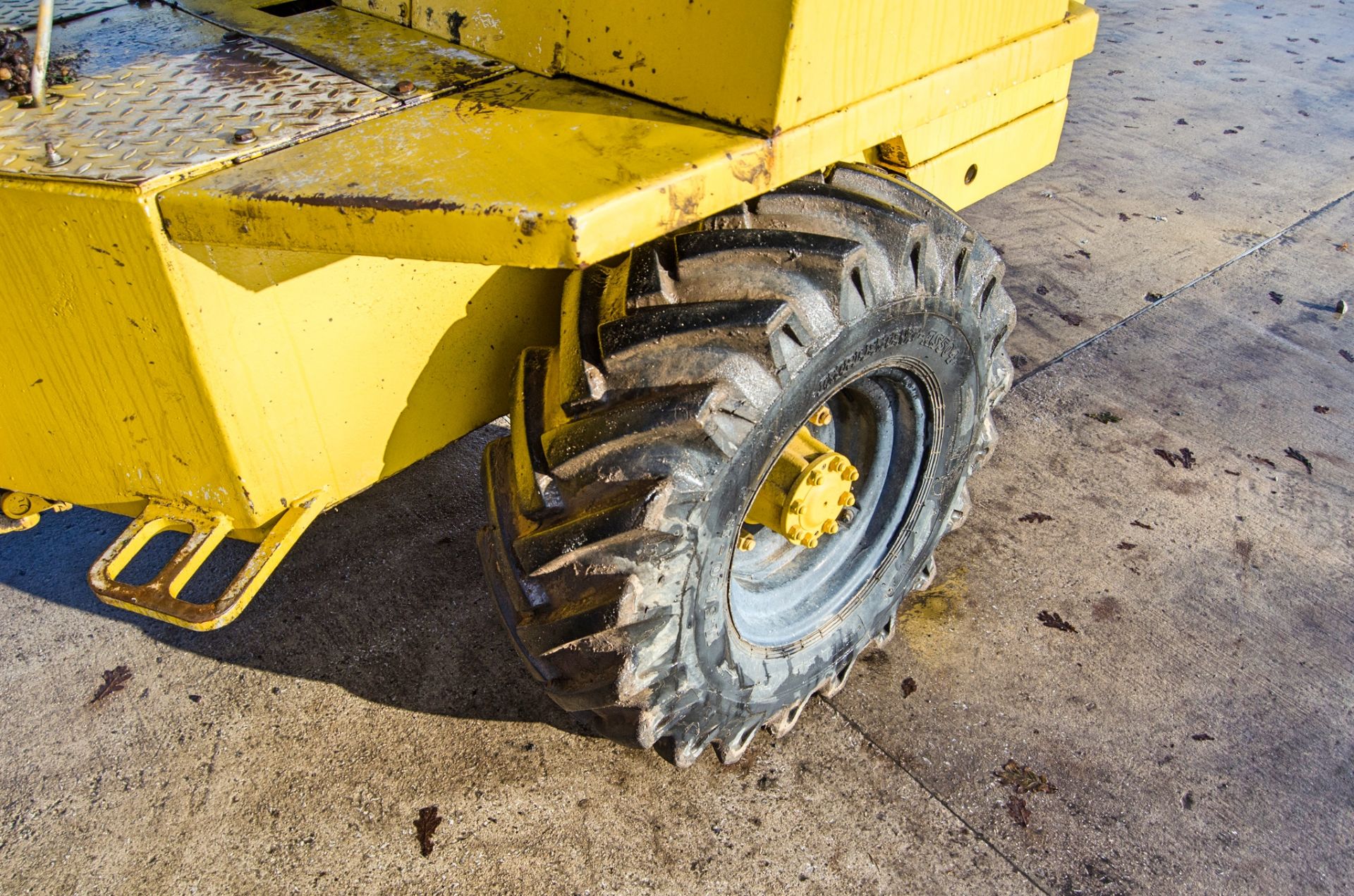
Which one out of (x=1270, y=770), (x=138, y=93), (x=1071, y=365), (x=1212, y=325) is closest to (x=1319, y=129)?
(x=1212, y=325)

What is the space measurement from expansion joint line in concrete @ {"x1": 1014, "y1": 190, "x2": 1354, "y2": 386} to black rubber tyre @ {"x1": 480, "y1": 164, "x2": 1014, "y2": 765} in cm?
183

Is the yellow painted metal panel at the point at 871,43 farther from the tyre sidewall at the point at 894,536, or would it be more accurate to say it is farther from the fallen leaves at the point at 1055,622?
the fallen leaves at the point at 1055,622

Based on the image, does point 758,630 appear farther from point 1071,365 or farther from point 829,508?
point 1071,365

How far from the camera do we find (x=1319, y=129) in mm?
6008

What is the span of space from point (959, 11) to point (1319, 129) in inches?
202

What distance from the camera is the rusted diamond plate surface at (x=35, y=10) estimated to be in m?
2.24

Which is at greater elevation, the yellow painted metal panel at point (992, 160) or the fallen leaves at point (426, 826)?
the yellow painted metal panel at point (992, 160)

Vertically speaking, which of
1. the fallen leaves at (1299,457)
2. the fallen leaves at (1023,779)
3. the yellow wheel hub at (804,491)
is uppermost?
the yellow wheel hub at (804,491)

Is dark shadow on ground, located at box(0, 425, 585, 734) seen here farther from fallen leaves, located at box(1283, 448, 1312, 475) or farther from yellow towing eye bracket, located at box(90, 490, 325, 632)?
fallen leaves, located at box(1283, 448, 1312, 475)

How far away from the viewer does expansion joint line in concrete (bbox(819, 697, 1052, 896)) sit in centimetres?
232

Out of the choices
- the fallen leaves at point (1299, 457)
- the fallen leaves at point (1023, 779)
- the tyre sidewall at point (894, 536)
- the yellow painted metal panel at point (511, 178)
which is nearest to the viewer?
the yellow painted metal panel at point (511, 178)

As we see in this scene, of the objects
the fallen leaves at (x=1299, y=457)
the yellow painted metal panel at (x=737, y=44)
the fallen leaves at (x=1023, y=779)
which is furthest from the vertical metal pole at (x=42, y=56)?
the fallen leaves at (x=1299, y=457)

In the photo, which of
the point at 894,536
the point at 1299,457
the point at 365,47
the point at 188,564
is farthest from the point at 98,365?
the point at 1299,457

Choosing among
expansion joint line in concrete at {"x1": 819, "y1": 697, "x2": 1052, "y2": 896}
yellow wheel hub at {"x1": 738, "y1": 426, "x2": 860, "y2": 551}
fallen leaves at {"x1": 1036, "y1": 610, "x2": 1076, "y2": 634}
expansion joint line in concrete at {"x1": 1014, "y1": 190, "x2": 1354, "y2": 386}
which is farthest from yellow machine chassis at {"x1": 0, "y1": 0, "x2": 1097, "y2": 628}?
expansion joint line in concrete at {"x1": 1014, "y1": 190, "x2": 1354, "y2": 386}
